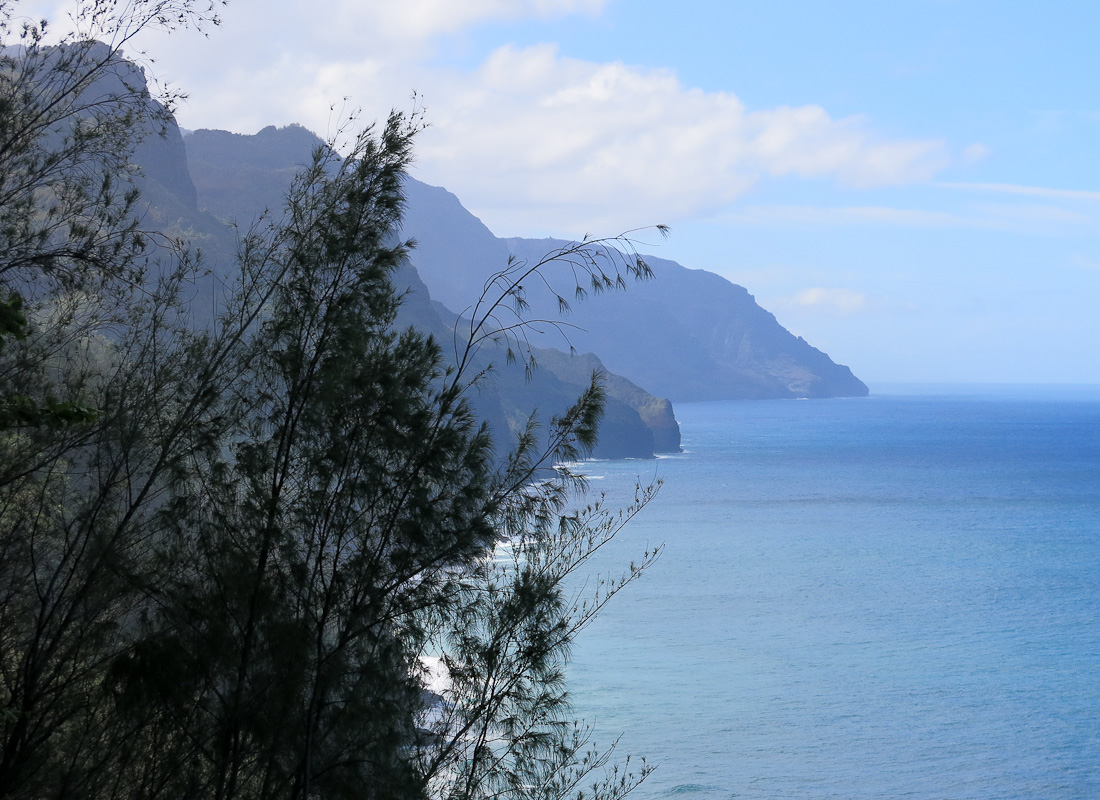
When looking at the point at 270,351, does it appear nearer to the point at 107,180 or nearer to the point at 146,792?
the point at 107,180

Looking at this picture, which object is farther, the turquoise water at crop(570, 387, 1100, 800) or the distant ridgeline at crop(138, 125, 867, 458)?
the distant ridgeline at crop(138, 125, 867, 458)

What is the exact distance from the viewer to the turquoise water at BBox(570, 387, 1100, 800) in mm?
28484

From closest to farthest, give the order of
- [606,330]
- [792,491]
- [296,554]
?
[296,554] → [792,491] → [606,330]

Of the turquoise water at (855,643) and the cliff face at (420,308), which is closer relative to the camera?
the turquoise water at (855,643)

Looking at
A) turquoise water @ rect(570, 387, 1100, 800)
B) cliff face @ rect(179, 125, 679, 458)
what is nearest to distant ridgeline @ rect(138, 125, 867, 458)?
cliff face @ rect(179, 125, 679, 458)

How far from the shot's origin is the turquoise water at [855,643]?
28.5 meters

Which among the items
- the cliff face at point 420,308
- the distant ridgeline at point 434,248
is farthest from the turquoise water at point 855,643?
the cliff face at point 420,308

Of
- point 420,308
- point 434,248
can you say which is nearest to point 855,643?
point 420,308

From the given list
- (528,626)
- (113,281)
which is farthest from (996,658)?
(113,281)

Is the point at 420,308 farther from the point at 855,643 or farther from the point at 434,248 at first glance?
the point at 434,248

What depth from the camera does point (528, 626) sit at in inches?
276

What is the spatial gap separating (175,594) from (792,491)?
251 ft

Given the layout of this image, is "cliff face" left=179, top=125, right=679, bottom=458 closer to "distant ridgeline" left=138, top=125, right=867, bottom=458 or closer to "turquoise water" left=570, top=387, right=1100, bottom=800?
"distant ridgeline" left=138, top=125, right=867, bottom=458

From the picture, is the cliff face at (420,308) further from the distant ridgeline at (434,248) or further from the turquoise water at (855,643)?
the turquoise water at (855,643)
